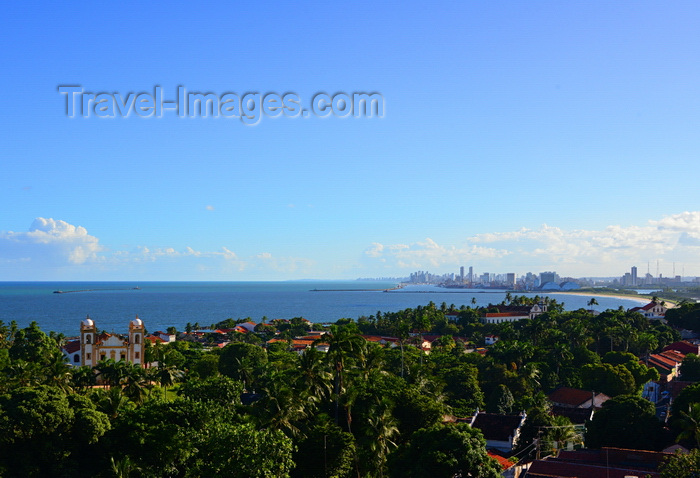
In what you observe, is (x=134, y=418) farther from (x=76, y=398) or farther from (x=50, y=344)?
(x=50, y=344)

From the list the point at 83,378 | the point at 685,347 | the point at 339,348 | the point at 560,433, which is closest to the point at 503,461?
the point at 560,433

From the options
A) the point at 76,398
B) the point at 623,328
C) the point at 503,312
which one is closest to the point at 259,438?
the point at 76,398

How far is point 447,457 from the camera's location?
89.2 feet

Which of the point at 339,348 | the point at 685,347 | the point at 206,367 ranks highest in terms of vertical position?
the point at 339,348

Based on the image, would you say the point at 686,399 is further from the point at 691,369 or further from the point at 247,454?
the point at 247,454

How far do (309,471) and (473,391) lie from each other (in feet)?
89.5

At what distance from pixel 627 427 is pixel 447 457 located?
19824 mm

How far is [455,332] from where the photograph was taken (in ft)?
388

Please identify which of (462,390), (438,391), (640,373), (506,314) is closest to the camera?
(438,391)

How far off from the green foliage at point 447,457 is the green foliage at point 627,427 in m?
15.7

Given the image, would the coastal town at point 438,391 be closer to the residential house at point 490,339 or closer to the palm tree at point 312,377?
the palm tree at point 312,377

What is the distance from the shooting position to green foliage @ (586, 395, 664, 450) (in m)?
40.0

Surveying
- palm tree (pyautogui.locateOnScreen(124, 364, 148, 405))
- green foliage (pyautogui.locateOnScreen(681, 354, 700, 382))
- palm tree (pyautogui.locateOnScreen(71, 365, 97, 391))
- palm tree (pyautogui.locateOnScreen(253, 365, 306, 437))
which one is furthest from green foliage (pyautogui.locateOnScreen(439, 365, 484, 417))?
palm tree (pyautogui.locateOnScreen(71, 365, 97, 391))

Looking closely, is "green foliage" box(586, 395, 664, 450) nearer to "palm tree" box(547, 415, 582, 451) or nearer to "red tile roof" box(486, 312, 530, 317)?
"palm tree" box(547, 415, 582, 451)
